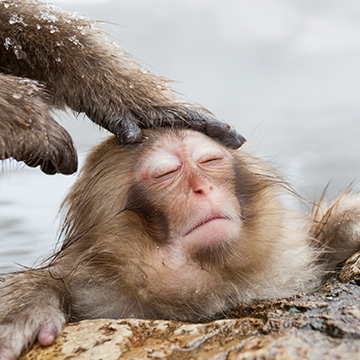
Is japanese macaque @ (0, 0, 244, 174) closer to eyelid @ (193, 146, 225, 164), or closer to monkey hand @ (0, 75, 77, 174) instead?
monkey hand @ (0, 75, 77, 174)

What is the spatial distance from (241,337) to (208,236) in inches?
22.5

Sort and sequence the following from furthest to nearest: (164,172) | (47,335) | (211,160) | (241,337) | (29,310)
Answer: (211,160), (164,172), (29,310), (47,335), (241,337)

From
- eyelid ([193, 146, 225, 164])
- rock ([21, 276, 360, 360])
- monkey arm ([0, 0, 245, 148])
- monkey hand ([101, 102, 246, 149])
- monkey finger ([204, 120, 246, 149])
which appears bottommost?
rock ([21, 276, 360, 360])

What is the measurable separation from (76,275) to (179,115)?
2.83 feet

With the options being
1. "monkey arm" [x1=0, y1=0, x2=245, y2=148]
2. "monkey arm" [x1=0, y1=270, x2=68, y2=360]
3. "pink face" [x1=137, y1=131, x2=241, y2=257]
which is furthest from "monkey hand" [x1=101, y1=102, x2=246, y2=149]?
"monkey arm" [x1=0, y1=270, x2=68, y2=360]

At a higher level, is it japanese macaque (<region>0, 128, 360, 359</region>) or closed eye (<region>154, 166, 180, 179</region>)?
closed eye (<region>154, 166, 180, 179</region>)

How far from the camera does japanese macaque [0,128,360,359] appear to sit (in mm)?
1699

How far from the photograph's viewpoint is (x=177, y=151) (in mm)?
1841

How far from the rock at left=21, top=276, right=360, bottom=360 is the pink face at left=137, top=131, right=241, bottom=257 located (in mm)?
345

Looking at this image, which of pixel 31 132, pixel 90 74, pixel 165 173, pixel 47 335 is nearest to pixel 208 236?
pixel 165 173

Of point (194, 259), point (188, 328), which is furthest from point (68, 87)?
point (188, 328)

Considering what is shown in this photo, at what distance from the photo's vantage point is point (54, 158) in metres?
1.77

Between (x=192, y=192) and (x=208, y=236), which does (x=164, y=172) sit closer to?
(x=192, y=192)

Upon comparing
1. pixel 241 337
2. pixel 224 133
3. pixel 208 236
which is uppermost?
pixel 224 133
